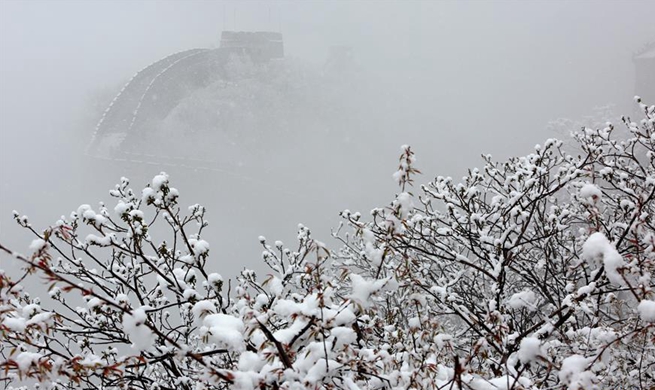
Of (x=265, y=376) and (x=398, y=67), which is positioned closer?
(x=265, y=376)

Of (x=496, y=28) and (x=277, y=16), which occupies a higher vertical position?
(x=277, y=16)

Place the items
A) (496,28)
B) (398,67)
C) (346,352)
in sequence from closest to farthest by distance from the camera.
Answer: (346,352) → (398,67) → (496,28)

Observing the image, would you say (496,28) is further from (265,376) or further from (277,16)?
(265,376)

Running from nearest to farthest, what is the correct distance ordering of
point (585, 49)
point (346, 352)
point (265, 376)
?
point (265, 376), point (346, 352), point (585, 49)

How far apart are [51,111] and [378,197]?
98.7 ft

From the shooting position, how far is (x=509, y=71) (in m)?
51.1

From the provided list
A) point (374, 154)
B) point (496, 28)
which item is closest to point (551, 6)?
point (496, 28)

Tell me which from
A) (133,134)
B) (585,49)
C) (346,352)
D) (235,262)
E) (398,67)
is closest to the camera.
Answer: (346,352)

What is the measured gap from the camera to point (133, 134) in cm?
3094

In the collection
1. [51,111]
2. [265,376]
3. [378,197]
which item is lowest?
[265,376]

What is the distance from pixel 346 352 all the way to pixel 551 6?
7594 cm

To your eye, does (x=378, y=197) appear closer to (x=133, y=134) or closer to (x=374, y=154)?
(x=374, y=154)

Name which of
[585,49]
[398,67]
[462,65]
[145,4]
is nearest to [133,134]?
[398,67]

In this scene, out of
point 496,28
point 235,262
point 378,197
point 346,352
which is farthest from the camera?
point 496,28
